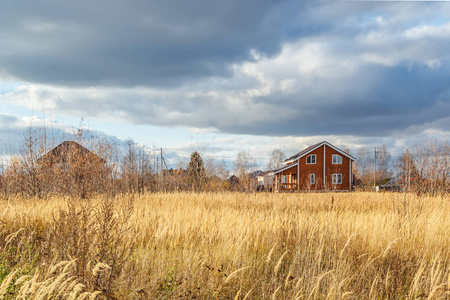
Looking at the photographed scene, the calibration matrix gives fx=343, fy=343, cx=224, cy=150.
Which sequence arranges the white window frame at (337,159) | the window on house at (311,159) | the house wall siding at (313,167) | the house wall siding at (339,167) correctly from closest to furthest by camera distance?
the house wall siding at (339,167) → the house wall siding at (313,167) → the white window frame at (337,159) → the window on house at (311,159)

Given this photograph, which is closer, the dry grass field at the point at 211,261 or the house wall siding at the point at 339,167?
the dry grass field at the point at 211,261

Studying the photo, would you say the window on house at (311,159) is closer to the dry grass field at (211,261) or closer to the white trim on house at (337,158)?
the white trim on house at (337,158)

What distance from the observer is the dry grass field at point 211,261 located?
10.4 ft

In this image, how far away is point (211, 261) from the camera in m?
3.64

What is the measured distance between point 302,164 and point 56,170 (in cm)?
2939

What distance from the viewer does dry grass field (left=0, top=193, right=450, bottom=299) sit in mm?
3174

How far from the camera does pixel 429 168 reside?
552 inches

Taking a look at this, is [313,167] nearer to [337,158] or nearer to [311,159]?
[311,159]

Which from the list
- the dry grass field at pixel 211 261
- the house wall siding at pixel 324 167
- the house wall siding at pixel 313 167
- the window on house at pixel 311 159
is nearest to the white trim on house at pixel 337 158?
the house wall siding at pixel 324 167

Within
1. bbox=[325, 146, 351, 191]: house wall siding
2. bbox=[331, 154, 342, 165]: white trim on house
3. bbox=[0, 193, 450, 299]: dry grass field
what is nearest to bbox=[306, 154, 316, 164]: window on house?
bbox=[325, 146, 351, 191]: house wall siding

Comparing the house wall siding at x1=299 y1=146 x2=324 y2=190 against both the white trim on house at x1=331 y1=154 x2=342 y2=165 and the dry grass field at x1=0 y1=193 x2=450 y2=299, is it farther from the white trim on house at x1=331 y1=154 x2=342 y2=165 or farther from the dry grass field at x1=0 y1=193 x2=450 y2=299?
the dry grass field at x1=0 y1=193 x2=450 y2=299

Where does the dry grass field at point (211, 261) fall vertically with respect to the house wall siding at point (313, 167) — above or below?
below

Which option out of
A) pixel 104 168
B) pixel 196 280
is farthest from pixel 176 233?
Answer: pixel 104 168

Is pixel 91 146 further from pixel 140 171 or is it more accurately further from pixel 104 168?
pixel 140 171
